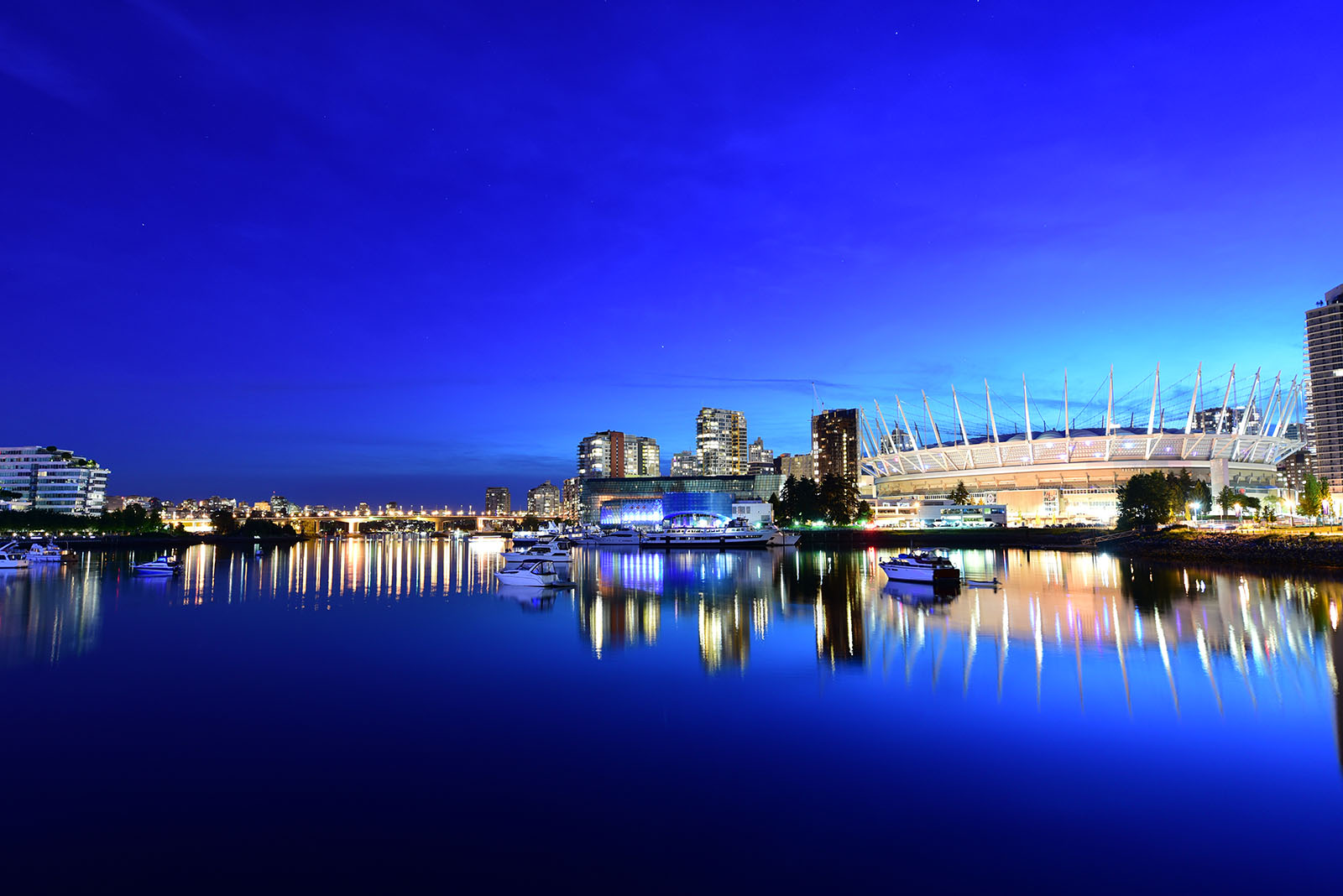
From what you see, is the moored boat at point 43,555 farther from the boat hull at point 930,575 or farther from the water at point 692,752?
the boat hull at point 930,575

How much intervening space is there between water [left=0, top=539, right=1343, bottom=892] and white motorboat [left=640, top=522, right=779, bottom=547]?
7084 cm

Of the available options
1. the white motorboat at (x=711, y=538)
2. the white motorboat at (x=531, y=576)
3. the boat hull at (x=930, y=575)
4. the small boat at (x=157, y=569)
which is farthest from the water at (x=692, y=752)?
the white motorboat at (x=711, y=538)

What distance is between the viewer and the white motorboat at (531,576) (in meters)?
47.0

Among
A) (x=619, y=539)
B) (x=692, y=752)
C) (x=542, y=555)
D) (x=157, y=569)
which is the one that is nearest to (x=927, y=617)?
(x=692, y=752)

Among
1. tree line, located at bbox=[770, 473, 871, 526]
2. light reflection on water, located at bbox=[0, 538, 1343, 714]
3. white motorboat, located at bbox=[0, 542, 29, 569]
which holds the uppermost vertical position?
tree line, located at bbox=[770, 473, 871, 526]

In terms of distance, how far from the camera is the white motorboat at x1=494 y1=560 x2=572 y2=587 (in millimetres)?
46969

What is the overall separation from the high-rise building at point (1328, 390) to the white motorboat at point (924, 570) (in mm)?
140023

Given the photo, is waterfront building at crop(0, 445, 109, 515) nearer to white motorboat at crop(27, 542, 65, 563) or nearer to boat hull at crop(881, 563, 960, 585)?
white motorboat at crop(27, 542, 65, 563)

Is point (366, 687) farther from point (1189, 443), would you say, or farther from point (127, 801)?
point (1189, 443)

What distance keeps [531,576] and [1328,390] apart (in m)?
162

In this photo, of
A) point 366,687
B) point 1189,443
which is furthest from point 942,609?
point 1189,443

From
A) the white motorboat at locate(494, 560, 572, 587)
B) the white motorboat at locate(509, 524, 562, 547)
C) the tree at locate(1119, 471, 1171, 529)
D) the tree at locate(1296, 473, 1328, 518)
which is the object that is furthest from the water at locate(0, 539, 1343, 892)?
the tree at locate(1296, 473, 1328, 518)

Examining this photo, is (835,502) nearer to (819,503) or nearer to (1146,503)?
(819,503)

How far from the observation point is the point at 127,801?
39.9 feet
